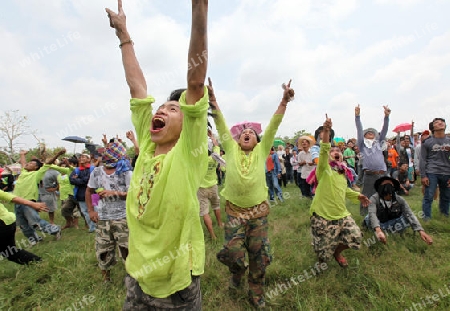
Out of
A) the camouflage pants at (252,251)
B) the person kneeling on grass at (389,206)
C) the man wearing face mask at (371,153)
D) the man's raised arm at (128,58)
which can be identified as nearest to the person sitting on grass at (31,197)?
the camouflage pants at (252,251)

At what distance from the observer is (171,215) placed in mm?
1391

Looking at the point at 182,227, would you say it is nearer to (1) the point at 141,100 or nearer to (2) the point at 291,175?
(1) the point at 141,100

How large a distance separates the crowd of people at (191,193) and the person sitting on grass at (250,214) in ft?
0.04

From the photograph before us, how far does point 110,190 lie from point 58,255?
205 cm

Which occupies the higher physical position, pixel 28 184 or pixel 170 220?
pixel 28 184

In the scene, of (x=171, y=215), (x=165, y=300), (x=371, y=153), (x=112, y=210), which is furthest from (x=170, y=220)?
(x=371, y=153)

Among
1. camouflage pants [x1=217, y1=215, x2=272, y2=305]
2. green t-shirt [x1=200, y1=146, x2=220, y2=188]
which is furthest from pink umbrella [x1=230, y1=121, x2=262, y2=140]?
green t-shirt [x1=200, y1=146, x2=220, y2=188]

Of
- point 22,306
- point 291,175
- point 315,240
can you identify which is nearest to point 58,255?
point 22,306

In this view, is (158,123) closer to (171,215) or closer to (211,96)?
(171,215)

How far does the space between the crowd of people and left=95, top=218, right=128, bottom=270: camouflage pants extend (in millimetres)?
13

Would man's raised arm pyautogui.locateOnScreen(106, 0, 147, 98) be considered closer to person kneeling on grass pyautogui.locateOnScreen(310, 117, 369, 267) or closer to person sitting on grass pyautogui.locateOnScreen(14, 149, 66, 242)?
person kneeling on grass pyautogui.locateOnScreen(310, 117, 369, 267)

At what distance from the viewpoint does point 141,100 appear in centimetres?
176

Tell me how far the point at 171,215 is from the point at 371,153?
5.22m

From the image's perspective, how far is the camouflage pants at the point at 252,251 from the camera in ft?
9.52
